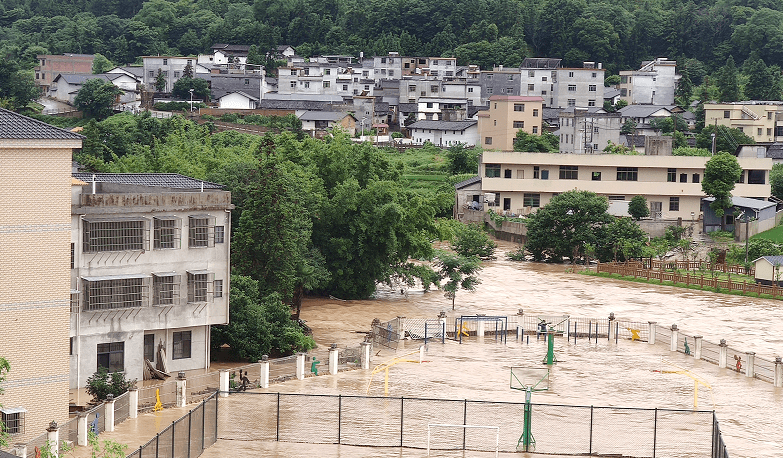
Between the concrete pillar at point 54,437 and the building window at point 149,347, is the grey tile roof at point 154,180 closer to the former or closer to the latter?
the building window at point 149,347

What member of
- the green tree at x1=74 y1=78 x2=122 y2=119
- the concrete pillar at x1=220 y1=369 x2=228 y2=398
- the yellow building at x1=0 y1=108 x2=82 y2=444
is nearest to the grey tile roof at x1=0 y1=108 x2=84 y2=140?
the yellow building at x1=0 y1=108 x2=82 y2=444

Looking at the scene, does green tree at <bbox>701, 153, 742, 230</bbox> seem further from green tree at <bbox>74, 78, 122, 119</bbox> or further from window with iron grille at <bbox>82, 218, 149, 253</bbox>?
green tree at <bbox>74, 78, 122, 119</bbox>

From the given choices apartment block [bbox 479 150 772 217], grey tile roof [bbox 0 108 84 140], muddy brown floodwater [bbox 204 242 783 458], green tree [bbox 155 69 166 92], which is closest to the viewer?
grey tile roof [bbox 0 108 84 140]

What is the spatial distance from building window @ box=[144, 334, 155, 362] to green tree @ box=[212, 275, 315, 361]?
3126mm

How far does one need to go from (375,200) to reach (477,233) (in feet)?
45.1

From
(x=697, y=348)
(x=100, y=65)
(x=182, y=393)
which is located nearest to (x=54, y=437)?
(x=182, y=393)

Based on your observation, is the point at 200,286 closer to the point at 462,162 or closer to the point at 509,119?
the point at 462,162

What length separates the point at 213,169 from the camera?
5269 cm

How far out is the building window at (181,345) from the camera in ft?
114

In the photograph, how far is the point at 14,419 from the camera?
27125mm

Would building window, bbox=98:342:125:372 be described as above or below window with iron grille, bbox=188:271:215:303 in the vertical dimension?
below

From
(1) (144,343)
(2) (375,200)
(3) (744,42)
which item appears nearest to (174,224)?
(1) (144,343)

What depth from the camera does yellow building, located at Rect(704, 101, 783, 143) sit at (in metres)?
105

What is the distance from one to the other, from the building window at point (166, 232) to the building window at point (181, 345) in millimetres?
2615
